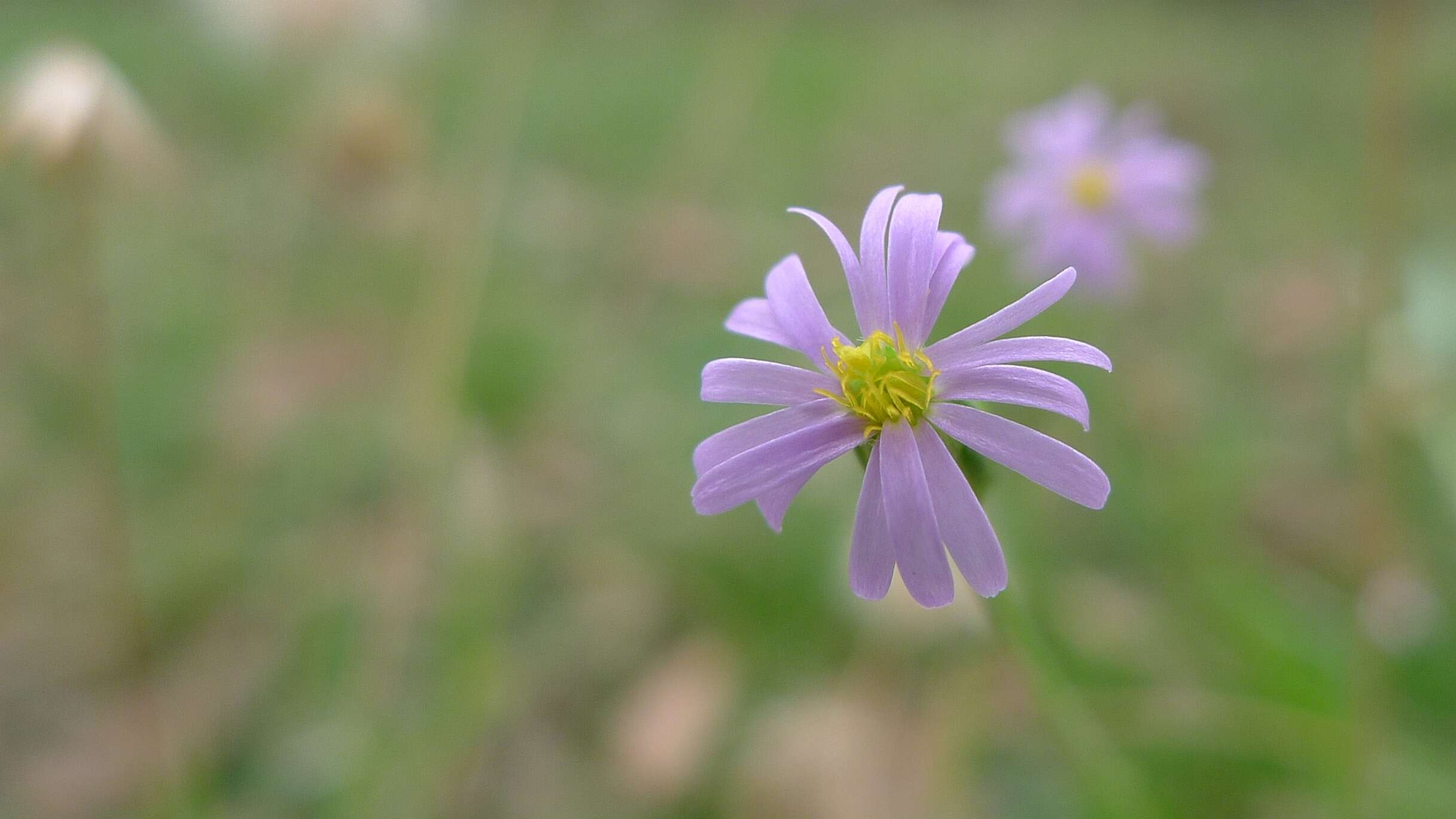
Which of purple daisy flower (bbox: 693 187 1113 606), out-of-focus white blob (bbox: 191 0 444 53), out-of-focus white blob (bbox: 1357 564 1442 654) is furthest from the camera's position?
A: out-of-focus white blob (bbox: 191 0 444 53)

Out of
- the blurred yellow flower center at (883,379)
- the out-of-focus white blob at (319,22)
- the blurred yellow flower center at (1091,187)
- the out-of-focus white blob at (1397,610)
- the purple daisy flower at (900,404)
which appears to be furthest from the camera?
the out-of-focus white blob at (319,22)

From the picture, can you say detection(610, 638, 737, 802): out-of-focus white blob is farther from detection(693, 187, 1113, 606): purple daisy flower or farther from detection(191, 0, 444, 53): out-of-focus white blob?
detection(191, 0, 444, 53): out-of-focus white blob

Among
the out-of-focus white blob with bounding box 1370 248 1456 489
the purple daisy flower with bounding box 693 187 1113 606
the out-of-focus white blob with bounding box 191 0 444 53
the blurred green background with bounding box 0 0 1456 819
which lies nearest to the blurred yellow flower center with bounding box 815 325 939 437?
the purple daisy flower with bounding box 693 187 1113 606

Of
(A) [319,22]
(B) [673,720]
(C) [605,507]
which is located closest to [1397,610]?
(B) [673,720]

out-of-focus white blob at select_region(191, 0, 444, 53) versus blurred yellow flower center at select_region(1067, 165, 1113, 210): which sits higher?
out-of-focus white blob at select_region(191, 0, 444, 53)

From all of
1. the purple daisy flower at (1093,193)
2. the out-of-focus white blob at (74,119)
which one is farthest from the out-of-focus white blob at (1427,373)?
the out-of-focus white blob at (74,119)

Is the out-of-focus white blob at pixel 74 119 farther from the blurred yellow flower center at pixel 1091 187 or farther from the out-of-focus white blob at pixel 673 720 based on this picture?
the blurred yellow flower center at pixel 1091 187

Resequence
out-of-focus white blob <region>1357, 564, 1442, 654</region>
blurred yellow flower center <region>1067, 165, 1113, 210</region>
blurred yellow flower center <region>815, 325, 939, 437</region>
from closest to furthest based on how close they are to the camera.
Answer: blurred yellow flower center <region>815, 325, 939, 437</region> → out-of-focus white blob <region>1357, 564, 1442, 654</region> → blurred yellow flower center <region>1067, 165, 1113, 210</region>
